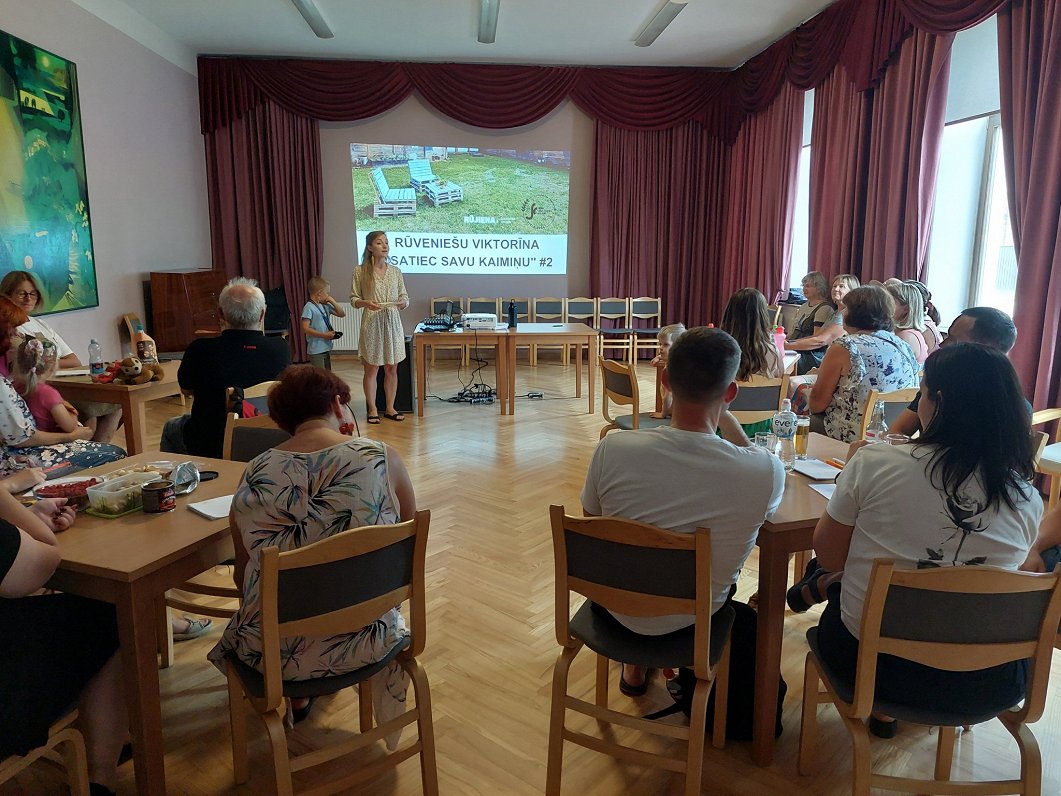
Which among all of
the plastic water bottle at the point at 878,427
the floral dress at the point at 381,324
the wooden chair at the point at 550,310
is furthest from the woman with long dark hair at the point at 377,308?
the plastic water bottle at the point at 878,427

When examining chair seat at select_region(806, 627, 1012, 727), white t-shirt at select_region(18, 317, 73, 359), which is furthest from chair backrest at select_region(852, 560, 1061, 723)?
white t-shirt at select_region(18, 317, 73, 359)

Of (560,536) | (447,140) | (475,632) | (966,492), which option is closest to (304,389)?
(560,536)

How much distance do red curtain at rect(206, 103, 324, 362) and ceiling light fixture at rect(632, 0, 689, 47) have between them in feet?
12.2

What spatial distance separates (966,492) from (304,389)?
1.53 m

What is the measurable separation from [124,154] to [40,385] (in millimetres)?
3914

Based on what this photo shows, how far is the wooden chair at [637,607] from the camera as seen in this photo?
1.64 m

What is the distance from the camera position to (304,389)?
183cm

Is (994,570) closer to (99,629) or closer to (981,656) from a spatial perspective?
(981,656)

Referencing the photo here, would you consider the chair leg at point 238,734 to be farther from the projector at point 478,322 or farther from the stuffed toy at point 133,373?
the projector at point 478,322

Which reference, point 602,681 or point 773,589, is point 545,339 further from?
point 773,589

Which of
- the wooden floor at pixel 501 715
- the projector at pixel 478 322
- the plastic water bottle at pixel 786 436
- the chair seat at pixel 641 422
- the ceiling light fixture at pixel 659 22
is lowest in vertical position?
the wooden floor at pixel 501 715

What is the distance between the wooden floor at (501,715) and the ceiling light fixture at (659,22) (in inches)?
184

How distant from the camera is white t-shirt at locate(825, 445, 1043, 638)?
1567mm

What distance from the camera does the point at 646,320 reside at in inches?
359
